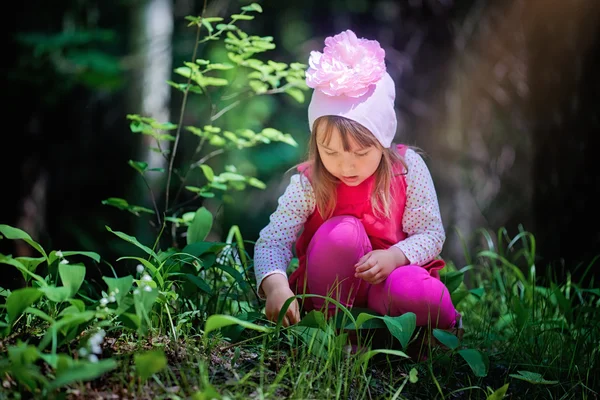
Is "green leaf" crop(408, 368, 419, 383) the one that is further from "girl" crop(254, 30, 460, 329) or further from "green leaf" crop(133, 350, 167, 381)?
"green leaf" crop(133, 350, 167, 381)

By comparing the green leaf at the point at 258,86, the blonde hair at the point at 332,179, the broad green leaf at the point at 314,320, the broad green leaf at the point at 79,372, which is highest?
the green leaf at the point at 258,86

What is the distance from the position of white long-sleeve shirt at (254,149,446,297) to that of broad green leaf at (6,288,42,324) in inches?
27.8

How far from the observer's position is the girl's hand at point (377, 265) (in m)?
1.89

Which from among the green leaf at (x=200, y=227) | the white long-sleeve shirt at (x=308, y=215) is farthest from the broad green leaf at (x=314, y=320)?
the green leaf at (x=200, y=227)

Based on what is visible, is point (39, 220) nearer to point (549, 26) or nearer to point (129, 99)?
point (129, 99)

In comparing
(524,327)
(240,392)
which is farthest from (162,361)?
(524,327)

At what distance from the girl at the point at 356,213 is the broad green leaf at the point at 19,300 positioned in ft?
2.14

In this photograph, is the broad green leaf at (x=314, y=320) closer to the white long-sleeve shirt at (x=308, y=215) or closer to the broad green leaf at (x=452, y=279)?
the white long-sleeve shirt at (x=308, y=215)

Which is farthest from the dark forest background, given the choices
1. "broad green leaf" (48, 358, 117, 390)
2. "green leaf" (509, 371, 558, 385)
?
"broad green leaf" (48, 358, 117, 390)

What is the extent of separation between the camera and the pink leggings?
6.16ft

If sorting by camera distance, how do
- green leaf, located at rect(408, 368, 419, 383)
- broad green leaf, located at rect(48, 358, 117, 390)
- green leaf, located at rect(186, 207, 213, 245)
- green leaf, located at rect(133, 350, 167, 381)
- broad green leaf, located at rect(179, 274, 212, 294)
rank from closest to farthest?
1. broad green leaf, located at rect(48, 358, 117, 390)
2. green leaf, located at rect(133, 350, 167, 381)
3. green leaf, located at rect(408, 368, 419, 383)
4. broad green leaf, located at rect(179, 274, 212, 294)
5. green leaf, located at rect(186, 207, 213, 245)

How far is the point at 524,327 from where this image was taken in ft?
6.82

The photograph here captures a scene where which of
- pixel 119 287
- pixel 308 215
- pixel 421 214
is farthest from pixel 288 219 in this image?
pixel 119 287

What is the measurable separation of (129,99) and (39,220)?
1222 millimetres
